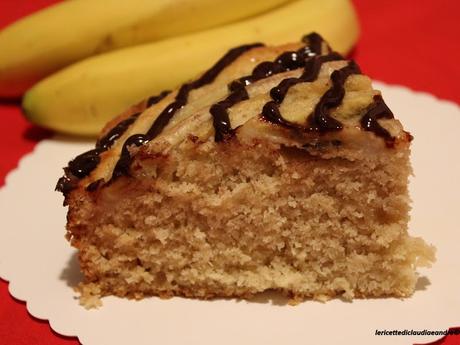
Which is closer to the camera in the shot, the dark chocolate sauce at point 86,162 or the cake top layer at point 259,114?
the cake top layer at point 259,114

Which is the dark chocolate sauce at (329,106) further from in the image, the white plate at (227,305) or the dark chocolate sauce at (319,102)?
the white plate at (227,305)

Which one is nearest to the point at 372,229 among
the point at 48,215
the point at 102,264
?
the point at 102,264

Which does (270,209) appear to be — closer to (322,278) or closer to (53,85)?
(322,278)

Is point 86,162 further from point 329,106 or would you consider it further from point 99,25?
point 99,25

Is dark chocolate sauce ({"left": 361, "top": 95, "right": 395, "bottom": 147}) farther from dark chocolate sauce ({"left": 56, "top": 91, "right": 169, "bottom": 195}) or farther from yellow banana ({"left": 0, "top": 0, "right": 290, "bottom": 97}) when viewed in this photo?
yellow banana ({"left": 0, "top": 0, "right": 290, "bottom": 97})

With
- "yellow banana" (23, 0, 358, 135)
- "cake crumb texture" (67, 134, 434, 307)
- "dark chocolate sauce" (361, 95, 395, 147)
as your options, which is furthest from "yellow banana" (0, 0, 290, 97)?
"dark chocolate sauce" (361, 95, 395, 147)

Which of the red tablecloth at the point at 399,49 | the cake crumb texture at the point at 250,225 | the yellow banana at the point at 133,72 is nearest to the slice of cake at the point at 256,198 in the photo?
the cake crumb texture at the point at 250,225
